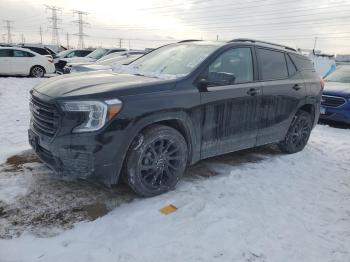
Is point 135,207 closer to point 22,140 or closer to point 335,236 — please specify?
point 335,236

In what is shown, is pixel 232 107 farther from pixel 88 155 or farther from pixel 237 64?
pixel 88 155

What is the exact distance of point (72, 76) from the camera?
13.9 feet

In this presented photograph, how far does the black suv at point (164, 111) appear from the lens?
3348mm

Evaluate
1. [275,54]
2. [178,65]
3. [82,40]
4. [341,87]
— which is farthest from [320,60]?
[82,40]

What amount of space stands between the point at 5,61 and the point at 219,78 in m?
14.7

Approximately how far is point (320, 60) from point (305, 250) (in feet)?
70.3

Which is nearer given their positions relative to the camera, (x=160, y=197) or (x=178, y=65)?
(x=160, y=197)

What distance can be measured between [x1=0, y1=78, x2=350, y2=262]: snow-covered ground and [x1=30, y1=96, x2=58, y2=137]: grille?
29.1 inches

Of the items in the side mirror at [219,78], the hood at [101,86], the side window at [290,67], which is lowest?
the hood at [101,86]

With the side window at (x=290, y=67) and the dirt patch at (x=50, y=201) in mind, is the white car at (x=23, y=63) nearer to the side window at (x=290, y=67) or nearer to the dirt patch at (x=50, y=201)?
the dirt patch at (x=50, y=201)

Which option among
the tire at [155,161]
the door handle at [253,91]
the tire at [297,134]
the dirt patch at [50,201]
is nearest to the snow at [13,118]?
the dirt patch at [50,201]

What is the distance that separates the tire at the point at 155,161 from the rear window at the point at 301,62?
285cm

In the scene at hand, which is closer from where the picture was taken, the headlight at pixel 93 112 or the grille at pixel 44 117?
the headlight at pixel 93 112

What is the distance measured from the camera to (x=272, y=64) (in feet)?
17.1
